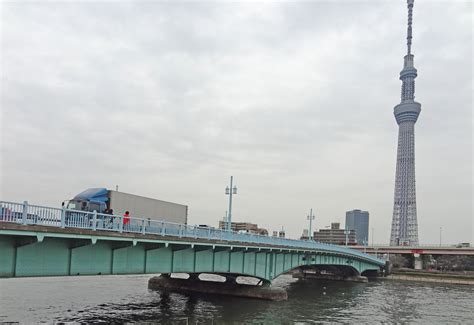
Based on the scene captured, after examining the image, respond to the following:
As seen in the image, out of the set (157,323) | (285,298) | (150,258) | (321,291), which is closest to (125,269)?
(150,258)

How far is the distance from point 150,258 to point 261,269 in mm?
21509

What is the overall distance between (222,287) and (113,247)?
2877cm

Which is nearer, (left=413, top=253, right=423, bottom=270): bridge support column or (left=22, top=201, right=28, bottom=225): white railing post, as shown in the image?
(left=22, top=201, right=28, bottom=225): white railing post

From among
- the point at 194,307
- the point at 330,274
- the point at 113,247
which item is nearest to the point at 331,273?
the point at 330,274

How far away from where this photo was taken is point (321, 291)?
234 ft

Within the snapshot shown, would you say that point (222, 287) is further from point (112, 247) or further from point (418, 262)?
point (418, 262)

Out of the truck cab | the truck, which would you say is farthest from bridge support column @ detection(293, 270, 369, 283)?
the truck cab

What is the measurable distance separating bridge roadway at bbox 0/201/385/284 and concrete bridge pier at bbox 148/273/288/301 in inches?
68.4

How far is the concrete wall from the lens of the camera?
139 feet

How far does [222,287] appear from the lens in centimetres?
5678

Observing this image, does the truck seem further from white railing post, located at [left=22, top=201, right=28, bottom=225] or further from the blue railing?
white railing post, located at [left=22, top=201, right=28, bottom=225]

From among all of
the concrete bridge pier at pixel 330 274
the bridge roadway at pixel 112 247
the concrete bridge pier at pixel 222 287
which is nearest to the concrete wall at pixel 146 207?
the bridge roadway at pixel 112 247

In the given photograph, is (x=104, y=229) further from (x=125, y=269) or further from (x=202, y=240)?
(x=202, y=240)

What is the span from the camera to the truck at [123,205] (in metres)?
39.4
